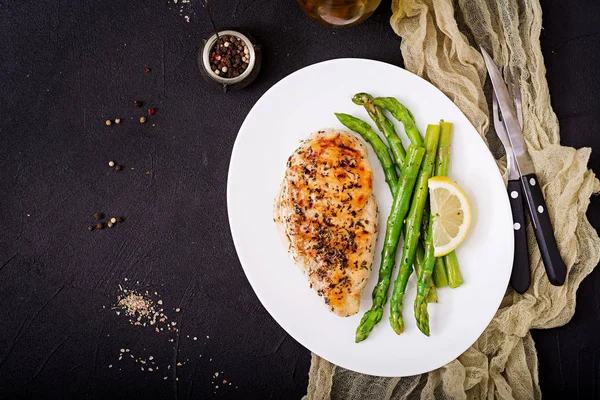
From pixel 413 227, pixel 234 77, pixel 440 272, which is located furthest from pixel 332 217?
pixel 234 77

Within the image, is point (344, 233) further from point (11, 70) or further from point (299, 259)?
point (11, 70)

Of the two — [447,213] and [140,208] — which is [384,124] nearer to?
[447,213]

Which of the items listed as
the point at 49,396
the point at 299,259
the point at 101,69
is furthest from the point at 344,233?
the point at 49,396

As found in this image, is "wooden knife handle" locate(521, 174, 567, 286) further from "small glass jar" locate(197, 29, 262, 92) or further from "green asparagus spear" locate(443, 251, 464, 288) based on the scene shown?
"small glass jar" locate(197, 29, 262, 92)

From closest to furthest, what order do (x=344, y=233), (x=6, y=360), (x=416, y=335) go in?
(x=344, y=233)
(x=416, y=335)
(x=6, y=360)

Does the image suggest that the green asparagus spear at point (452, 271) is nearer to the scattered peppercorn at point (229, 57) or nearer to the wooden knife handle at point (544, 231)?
the wooden knife handle at point (544, 231)

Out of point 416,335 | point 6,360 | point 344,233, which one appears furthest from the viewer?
point 6,360

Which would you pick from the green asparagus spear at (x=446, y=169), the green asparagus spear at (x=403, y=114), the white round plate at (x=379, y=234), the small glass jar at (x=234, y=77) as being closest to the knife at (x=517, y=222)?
the white round plate at (x=379, y=234)
